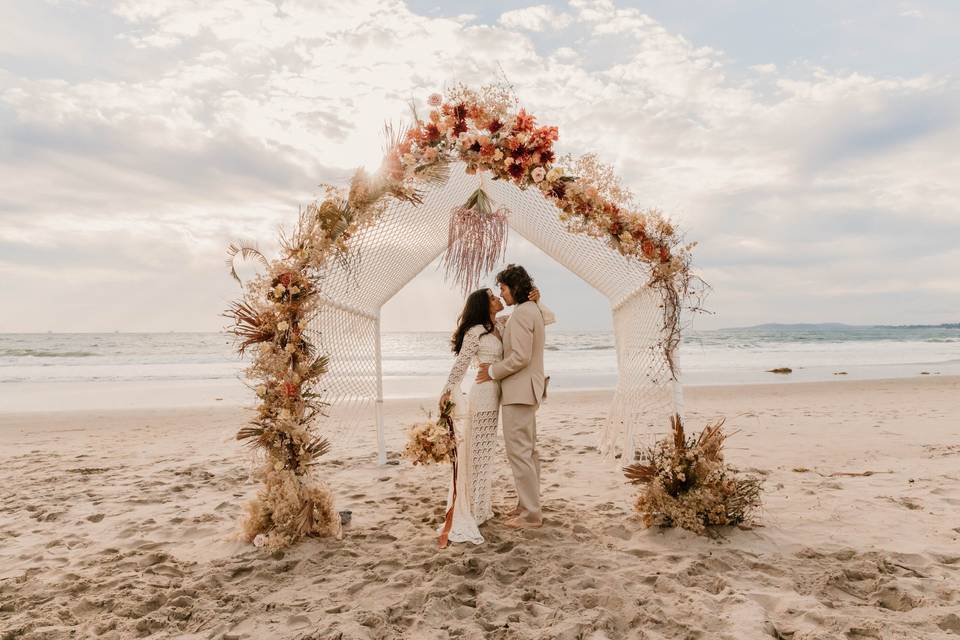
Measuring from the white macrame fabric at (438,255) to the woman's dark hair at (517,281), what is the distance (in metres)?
0.57

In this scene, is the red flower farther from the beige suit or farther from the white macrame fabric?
the beige suit

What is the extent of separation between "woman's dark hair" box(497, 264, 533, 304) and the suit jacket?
72mm

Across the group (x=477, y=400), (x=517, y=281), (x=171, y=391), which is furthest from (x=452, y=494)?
(x=171, y=391)

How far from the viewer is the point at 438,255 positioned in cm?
667

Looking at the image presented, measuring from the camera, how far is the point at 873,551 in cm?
375

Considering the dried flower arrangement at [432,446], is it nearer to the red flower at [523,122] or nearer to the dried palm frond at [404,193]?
the dried palm frond at [404,193]

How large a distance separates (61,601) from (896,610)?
4587 millimetres

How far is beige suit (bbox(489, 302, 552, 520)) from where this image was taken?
428cm

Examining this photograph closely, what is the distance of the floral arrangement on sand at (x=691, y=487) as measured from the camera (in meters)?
4.18

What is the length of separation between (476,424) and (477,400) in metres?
0.18

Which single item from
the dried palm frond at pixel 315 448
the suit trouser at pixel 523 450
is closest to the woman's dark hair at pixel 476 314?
the suit trouser at pixel 523 450

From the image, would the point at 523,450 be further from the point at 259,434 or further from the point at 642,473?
the point at 259,434

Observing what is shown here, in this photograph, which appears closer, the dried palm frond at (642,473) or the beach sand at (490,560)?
the beach sand at (490,560)

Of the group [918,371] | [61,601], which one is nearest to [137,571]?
[61,601]
